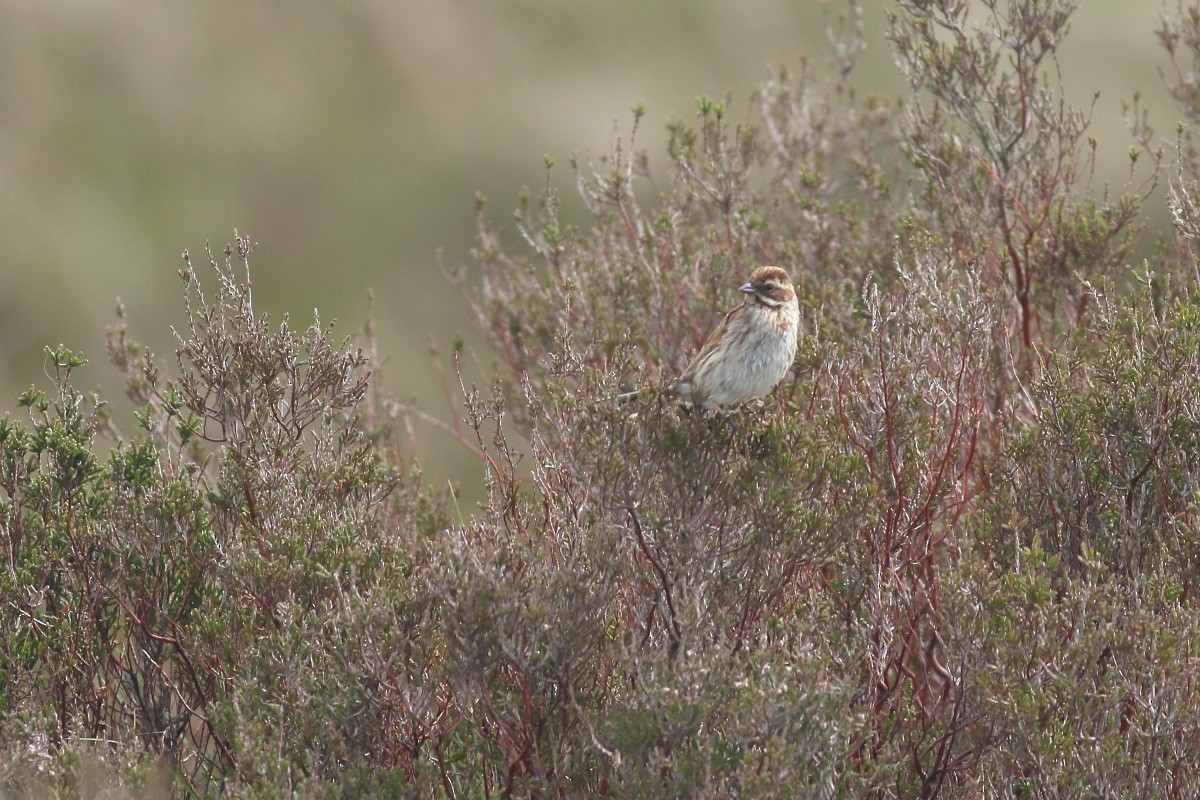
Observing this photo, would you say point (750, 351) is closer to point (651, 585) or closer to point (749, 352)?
point (749, 352)

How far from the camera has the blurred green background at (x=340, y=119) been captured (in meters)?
26.8

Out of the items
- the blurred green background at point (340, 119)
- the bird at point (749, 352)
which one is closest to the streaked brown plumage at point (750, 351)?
the bird at point (749, 352)

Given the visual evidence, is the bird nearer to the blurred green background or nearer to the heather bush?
the heather bush

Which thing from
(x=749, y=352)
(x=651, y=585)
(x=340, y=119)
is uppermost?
(x=340, y=119)

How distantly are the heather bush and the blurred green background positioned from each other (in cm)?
1814

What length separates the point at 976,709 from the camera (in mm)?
5051

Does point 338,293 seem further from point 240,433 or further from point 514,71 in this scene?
point 240,433

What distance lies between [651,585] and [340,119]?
1065 inches

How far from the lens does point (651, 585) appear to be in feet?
17.9

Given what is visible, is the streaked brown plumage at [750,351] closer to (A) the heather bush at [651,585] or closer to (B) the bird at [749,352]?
(B) the bird at [749,352]

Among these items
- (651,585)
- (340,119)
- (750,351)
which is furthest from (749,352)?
(340,119)

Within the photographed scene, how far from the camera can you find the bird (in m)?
6.20

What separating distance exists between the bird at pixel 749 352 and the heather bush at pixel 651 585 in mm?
119

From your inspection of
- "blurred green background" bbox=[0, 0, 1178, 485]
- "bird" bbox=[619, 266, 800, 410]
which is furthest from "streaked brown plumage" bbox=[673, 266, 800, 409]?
"blurred green background" bbox=[0, 0, 1178, 485]
